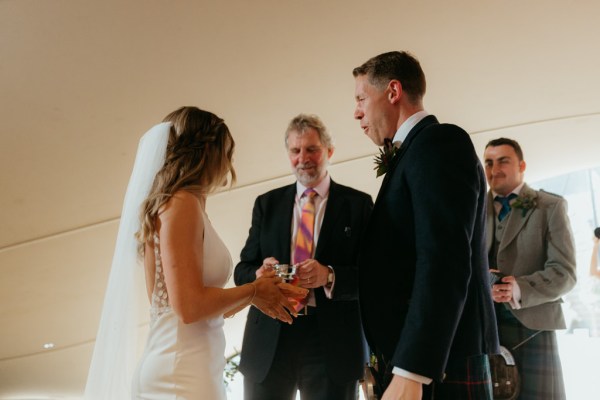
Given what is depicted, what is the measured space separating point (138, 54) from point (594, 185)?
633cm

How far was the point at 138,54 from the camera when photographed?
11.4 ft

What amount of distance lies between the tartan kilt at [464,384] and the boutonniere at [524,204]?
1787 mm

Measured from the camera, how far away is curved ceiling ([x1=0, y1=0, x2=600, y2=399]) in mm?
3365

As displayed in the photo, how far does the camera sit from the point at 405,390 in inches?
58.9

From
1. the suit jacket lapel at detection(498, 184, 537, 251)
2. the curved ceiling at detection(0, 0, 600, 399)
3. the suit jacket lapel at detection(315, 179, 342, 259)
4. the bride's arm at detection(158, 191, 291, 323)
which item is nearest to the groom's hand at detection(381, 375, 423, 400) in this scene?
the bride's arm at detection(158, 191, 291, 323)

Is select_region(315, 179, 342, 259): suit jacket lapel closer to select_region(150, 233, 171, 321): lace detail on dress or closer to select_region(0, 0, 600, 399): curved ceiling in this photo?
select_region(150, 233, 171, 321): lace detail on dress

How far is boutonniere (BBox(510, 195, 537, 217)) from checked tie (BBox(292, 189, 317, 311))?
1261 millimetres

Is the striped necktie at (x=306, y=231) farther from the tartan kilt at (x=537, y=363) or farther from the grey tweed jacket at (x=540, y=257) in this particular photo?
the tartan kilt at (x=537, y=363)

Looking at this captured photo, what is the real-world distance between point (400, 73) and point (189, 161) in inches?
36.5

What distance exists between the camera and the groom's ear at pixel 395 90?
1.96 meters

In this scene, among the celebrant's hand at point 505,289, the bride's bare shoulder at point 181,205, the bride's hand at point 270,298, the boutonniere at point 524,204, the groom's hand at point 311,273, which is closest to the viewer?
the bride's bare shoulder at point 181,205

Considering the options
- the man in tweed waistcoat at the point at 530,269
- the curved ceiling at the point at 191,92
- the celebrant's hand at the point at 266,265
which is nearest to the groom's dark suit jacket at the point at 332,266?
the celebrant's hand at the point at 266,265

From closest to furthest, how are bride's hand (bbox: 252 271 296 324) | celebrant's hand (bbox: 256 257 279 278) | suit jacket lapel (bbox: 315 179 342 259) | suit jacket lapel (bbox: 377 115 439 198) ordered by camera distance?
1. suit jacket lapel (bbox: 377 115 439 198)
2. bride's hand (bbox: 252 271 296 324)
3. celebrant's hand (bbox: 256 257 279 278)
4. suit jacket lapel (bbox: 315 179 342 259)

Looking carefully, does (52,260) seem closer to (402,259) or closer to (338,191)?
(338,191)
